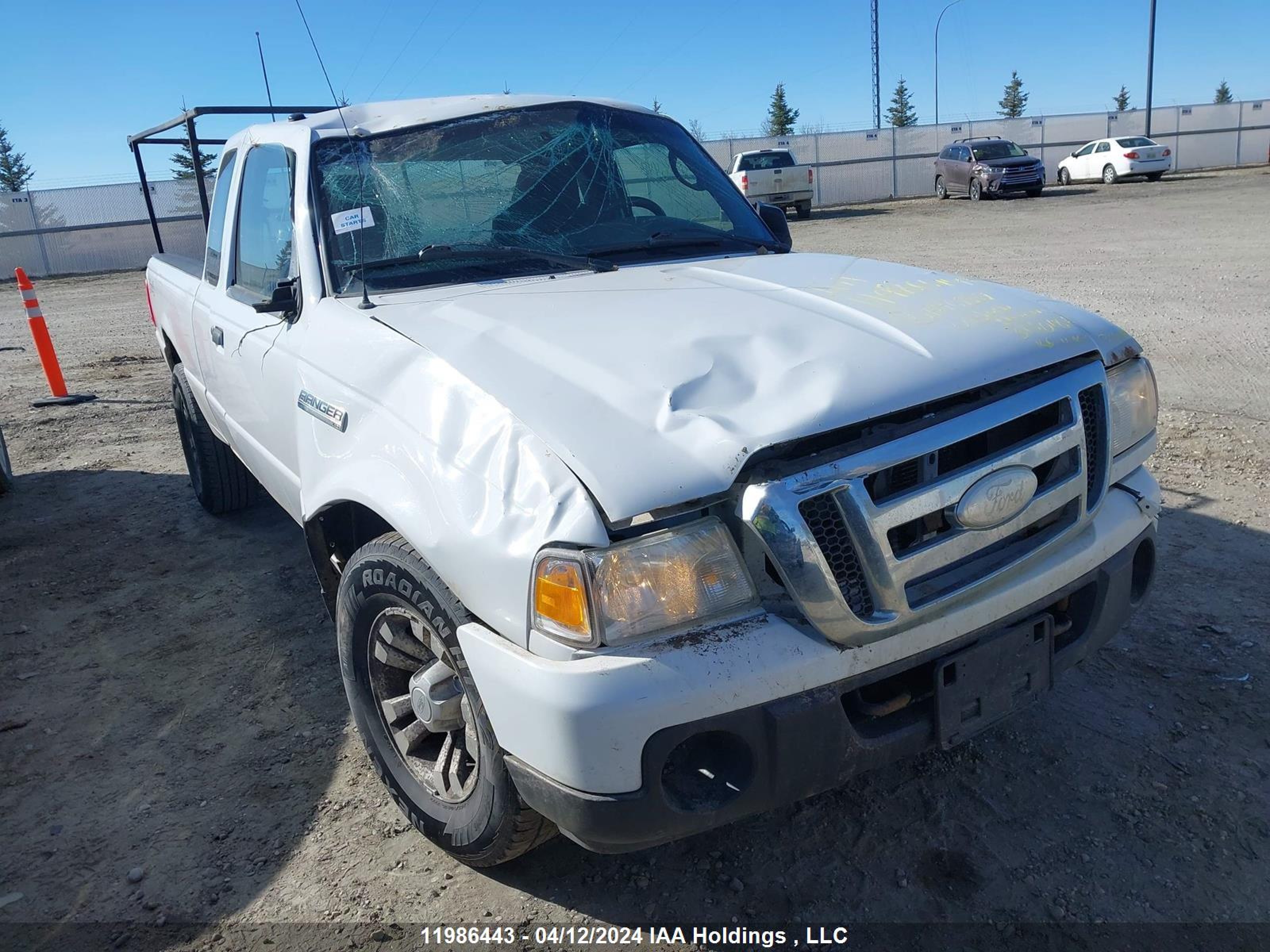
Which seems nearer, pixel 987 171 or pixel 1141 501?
pixel 1141 501

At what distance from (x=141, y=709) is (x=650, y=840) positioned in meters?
2.40

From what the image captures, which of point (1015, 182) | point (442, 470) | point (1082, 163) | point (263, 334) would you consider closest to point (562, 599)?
point (442, 470)

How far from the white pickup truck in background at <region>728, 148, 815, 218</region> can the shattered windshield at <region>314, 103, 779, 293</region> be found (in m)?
22.3

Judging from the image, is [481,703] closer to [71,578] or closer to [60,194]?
[71,578]

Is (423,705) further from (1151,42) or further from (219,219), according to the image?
(1151,42)

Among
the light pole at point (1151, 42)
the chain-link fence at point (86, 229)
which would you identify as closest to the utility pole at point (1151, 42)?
the light pole at point (1151, 42)

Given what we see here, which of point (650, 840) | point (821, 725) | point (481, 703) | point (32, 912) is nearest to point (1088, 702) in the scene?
point (821, 725)

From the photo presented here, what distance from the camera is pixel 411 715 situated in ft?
8.63

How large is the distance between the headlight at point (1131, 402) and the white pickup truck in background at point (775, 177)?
23.4 m

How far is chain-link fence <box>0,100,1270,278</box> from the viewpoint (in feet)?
94.9

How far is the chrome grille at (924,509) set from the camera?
1.89m

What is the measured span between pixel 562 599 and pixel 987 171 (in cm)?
2823

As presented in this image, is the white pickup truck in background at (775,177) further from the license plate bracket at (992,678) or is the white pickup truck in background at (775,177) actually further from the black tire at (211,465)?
the license plate bracket at (992,678)

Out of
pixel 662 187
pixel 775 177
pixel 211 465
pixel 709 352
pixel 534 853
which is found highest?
pixel 662 187
